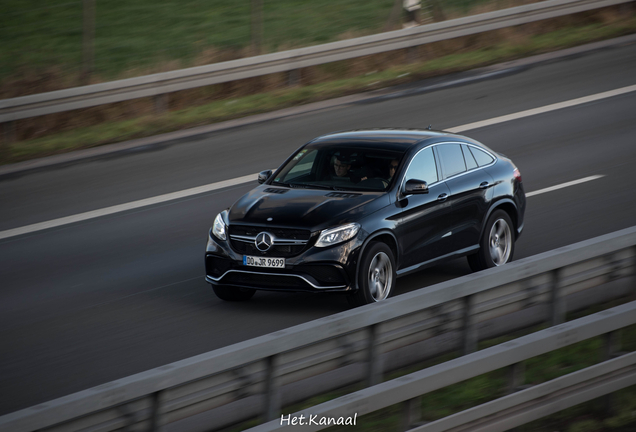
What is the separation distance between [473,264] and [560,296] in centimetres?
343

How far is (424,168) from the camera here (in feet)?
31.9

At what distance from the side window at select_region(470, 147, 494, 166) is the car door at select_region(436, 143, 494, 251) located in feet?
0.37

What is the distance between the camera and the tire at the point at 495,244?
10.2m

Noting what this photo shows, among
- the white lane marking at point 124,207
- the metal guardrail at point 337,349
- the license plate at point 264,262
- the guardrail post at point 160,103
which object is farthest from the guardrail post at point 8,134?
the metal guardrail at point 337,349

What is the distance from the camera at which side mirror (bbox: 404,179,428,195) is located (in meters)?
9.18

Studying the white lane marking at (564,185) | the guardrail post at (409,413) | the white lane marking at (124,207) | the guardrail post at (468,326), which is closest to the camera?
the guardrail post at (409,413)

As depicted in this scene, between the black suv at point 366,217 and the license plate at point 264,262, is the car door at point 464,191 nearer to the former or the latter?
the black suv at point 366,217

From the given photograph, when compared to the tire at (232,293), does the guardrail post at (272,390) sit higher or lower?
higher

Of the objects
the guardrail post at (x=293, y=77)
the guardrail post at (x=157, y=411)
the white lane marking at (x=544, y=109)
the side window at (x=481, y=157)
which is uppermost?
the guardrail post at (x=293, y=77)

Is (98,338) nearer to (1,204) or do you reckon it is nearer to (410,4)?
(1,204)

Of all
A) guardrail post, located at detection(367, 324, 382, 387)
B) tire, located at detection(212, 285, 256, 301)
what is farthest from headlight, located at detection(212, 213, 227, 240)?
guardrail post, located at detection(367, 324, 382, 387)

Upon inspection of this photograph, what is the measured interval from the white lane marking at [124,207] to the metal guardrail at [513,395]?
8195 mm

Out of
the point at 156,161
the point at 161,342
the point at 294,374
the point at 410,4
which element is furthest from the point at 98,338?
the point at 410,4

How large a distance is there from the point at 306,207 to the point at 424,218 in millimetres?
1320
